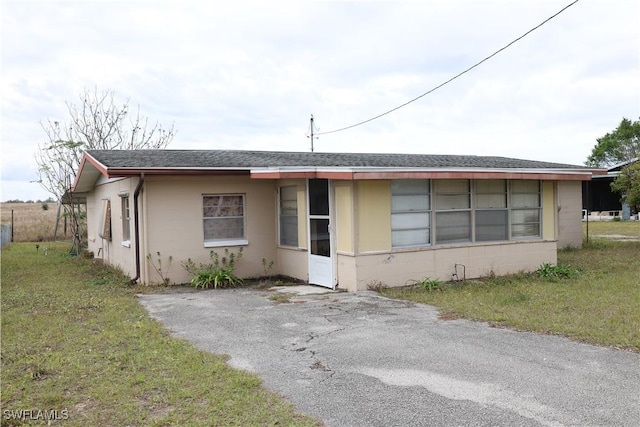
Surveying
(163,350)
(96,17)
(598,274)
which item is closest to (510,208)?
(598,274)

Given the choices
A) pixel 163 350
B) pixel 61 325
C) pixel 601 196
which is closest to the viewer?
pixel 163 350

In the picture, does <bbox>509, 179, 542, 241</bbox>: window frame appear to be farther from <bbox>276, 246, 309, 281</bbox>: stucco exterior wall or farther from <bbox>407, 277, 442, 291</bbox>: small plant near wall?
<bbox>276, 246, 309, 281</bbox>: stucco exterior wall

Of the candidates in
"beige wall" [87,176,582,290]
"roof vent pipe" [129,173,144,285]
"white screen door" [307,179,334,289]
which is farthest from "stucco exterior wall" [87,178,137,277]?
"white screen door" [307,179,334,289]

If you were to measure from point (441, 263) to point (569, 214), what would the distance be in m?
9.27

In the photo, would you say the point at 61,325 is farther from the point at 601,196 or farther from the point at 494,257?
the point at 601,196

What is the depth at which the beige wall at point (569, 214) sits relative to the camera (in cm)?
1786

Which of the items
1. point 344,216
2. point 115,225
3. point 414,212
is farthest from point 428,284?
point 115,225

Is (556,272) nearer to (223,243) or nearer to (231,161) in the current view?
(223,243)

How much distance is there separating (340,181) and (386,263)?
178 centimetres

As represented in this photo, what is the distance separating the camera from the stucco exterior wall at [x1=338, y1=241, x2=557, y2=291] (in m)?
10.1

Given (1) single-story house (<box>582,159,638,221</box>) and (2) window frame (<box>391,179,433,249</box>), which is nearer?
(2) window frame (<box>391,179,433,249</box>)

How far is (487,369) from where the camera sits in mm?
5332

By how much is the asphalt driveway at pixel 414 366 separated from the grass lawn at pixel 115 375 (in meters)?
0.35

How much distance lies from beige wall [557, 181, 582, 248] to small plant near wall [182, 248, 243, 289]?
1131 cm
